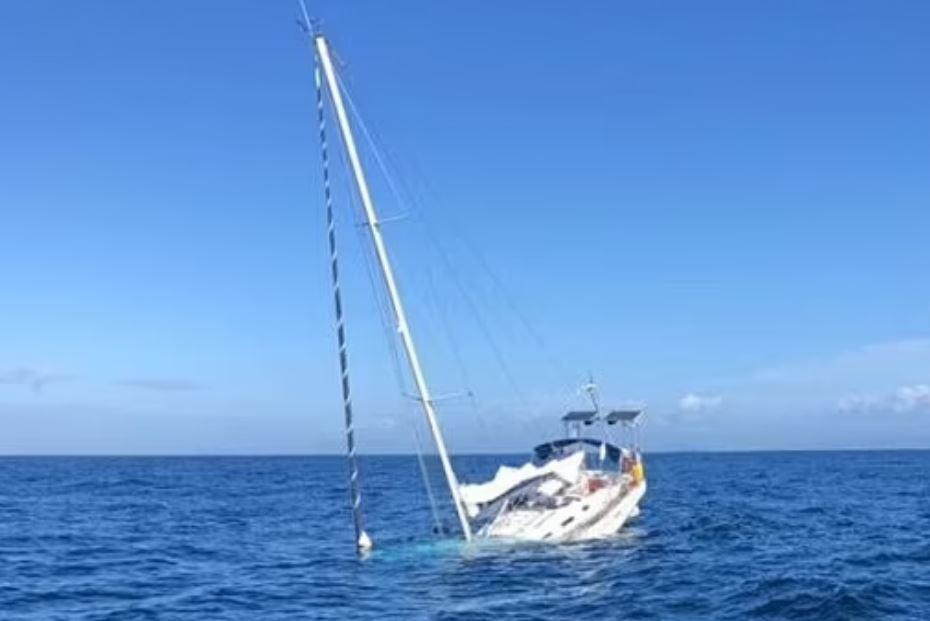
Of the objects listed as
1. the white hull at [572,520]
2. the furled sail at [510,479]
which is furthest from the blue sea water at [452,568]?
the furled sail at [510,479]

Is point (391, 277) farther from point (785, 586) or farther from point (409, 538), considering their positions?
point (785, 586)

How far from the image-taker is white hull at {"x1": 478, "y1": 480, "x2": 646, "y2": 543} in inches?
1719

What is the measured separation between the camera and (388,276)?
41688 millimetres

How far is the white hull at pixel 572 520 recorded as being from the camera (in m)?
43.7

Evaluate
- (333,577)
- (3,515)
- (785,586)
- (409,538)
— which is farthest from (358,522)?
(3,515)

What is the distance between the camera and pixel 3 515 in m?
63.7

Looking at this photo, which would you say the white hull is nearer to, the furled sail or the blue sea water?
the blue sea water

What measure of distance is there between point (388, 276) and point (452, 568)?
1169 cm

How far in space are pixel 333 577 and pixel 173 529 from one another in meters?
20.7

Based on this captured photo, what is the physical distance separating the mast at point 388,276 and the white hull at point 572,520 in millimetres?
2157

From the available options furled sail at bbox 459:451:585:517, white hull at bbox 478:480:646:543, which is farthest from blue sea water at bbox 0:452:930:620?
furled sail at bbox 459:451:585:517

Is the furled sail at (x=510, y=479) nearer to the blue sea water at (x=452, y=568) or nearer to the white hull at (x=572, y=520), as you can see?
the white hull at (x=572, y=520)

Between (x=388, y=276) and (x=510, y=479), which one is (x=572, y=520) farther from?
(x=388, y=276)

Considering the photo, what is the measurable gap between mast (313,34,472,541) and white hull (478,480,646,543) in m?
2.16
